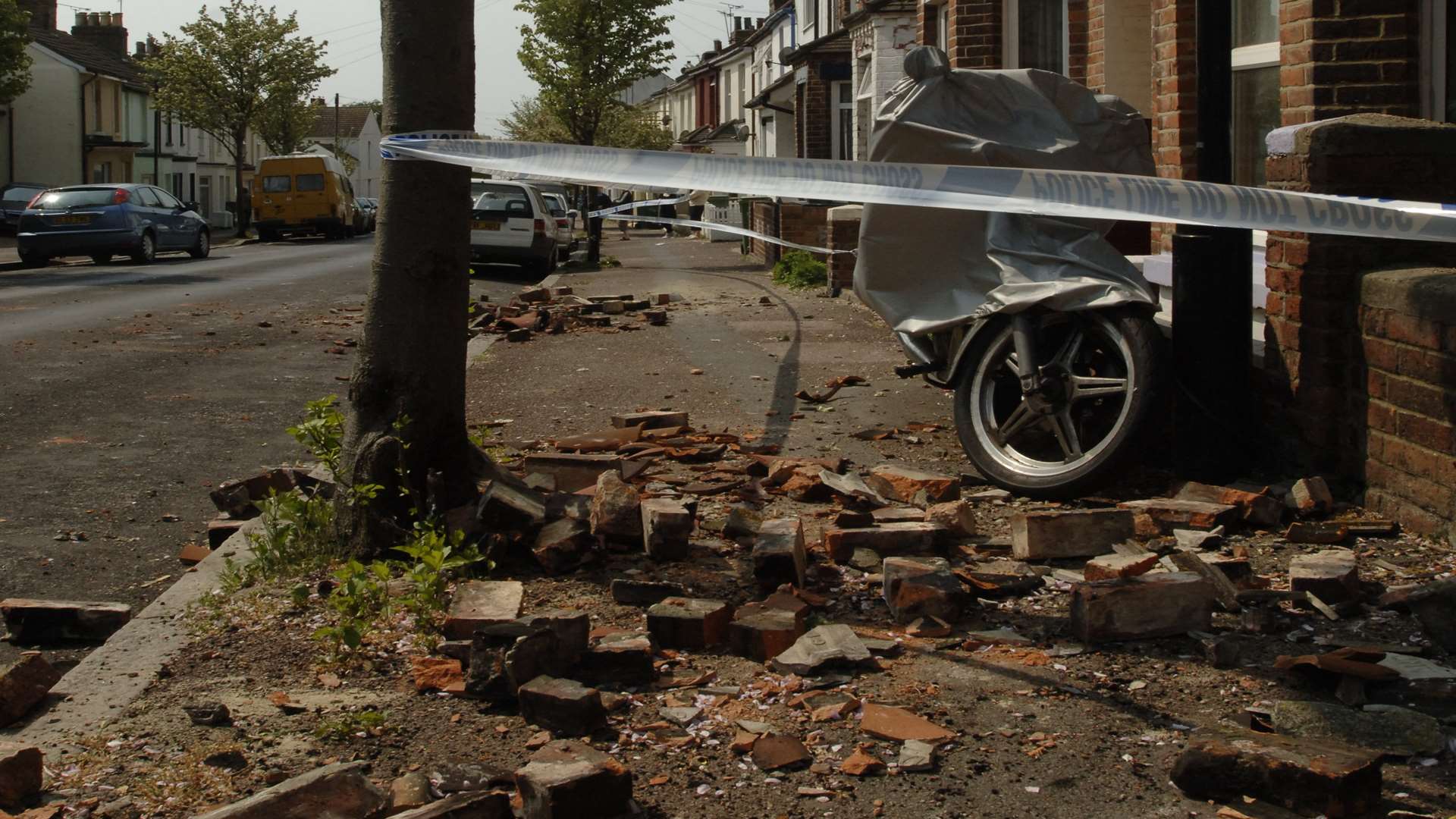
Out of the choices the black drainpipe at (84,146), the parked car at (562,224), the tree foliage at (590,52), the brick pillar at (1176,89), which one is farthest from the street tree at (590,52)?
the brick pillar at (1176,89)

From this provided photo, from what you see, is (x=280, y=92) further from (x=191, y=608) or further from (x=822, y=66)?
(x=191, y=608)

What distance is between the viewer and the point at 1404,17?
630 cm

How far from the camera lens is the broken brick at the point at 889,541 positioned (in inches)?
195

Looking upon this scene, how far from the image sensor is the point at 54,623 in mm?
4723

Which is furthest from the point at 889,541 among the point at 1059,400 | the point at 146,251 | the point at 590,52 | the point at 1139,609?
the point at 590,52

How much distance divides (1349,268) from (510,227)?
20.1 m

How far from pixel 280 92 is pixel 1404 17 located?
57.4 m

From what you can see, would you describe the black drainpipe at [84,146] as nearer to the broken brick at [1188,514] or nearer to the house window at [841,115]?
the house window at [841,115]

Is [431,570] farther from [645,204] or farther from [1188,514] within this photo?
[645,204]

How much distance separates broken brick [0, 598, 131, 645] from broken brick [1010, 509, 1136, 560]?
3.08 meters

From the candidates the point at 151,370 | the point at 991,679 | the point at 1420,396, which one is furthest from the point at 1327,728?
the point at 151,370

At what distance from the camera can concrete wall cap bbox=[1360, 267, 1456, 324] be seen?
4.86 meters

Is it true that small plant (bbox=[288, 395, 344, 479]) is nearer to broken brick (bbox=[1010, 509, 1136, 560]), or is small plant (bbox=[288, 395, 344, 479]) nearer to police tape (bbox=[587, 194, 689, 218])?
police tape (bbox=[587, 194, 689, 218])

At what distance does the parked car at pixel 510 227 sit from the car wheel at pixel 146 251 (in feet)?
27.6
